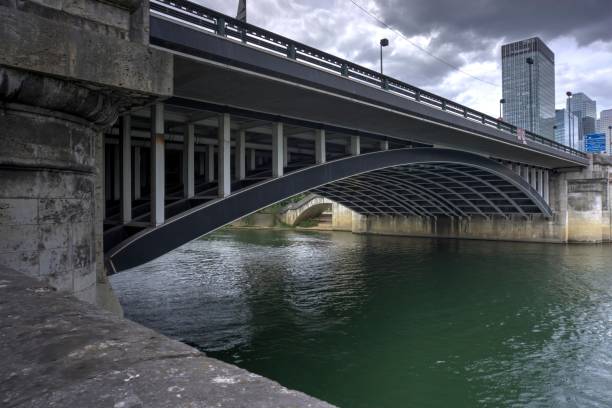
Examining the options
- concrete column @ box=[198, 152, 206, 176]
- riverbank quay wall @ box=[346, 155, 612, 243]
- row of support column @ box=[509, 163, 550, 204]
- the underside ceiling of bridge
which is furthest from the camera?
riverbank quay wall @ box=[346, 155, 612, 243]

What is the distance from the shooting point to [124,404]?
1665mm

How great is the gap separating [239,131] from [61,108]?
944 cm

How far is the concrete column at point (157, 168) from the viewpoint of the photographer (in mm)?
11062

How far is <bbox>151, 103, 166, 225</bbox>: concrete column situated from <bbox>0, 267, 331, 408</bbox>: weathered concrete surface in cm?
852

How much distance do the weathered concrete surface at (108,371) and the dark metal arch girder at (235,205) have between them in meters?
8.41

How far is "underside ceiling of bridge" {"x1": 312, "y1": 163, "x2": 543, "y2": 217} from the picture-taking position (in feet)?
107

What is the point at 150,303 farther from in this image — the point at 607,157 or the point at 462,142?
the point at 607,157

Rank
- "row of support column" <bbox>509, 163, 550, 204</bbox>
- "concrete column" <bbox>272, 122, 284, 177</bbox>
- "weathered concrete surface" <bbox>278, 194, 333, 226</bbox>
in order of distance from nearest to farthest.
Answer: "concrete column" <bbox>272, 122, 284, 177</bbox> → "row of support column" <bbox>509, 163, 550, 204</bbox> → "weathered concrete surface" <bbox>278, 194, 333, 226</bbox>

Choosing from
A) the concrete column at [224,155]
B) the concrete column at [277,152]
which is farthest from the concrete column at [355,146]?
the concrete column at [224,155]

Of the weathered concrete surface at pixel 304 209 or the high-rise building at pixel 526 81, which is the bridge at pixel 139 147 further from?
the weathered concrete surface at pixel 304 209

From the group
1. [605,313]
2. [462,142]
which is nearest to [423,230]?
[462,142]

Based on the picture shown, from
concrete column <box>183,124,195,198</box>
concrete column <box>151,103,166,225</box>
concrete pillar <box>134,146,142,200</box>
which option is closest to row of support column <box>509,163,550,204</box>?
concrete column <box>183,124,195,198</box>

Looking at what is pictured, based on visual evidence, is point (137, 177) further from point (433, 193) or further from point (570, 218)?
point (570, 218)

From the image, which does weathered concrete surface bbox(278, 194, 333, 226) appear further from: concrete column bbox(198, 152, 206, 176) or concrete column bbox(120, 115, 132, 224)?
concrete column bbox(120, 115, 132, 224)
